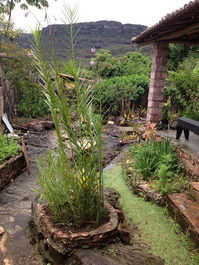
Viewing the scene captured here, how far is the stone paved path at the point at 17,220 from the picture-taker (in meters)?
2.64

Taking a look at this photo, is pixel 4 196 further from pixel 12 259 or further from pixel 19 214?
pixel 12 259

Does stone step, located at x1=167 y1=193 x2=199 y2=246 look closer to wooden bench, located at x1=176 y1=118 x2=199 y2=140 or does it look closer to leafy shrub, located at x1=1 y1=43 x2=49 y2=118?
wooden bench, located at x1=176 y1=118 x2=199 y2=140

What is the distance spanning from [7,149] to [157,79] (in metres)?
4.15

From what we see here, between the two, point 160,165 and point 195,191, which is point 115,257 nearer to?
point 195,191

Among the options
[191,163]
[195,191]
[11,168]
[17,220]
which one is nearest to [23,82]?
[11,168]

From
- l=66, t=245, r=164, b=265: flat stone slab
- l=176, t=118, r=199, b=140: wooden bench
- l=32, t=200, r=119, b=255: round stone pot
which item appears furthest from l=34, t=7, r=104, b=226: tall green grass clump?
l=176, t=118, r=199, b=140: wooden bench

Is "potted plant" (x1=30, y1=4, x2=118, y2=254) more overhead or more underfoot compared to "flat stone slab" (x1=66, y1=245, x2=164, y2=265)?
more overhead

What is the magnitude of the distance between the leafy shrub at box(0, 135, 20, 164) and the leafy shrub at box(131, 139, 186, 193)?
2617 millimetres

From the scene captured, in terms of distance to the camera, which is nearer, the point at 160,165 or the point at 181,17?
the point at 181,17

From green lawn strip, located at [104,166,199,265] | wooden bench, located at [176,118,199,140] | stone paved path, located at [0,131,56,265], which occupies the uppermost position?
wooden bench, located at [176,118,199,140]

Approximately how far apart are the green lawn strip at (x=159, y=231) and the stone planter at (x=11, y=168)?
2.16 meters

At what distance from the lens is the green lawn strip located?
8.39 feet

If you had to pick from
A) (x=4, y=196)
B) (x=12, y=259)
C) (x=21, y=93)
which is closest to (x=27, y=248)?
(x=12, y=259)

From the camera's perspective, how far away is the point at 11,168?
15.0ft
